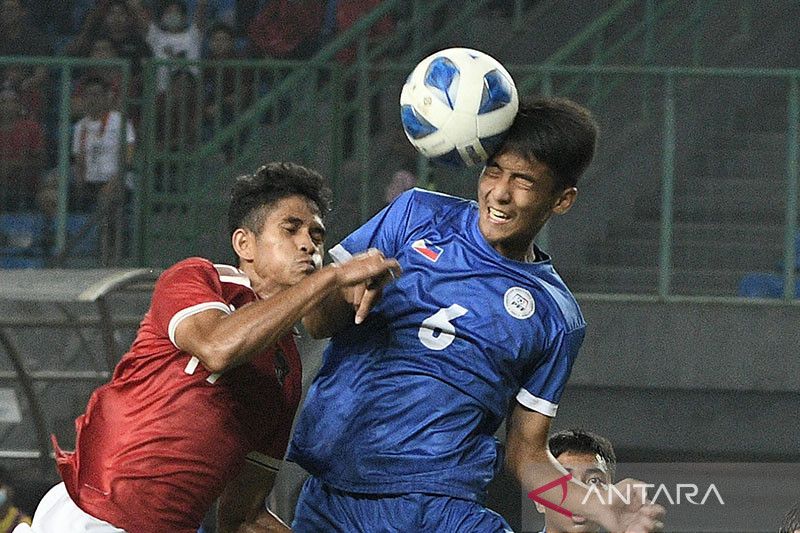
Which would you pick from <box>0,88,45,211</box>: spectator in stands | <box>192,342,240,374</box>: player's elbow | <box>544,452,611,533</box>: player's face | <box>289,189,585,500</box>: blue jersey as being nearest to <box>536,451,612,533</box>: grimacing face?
<box>544,452,611,533</box>: player's face

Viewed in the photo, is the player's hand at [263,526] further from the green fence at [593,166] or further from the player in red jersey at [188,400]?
the green fence at [593,166]

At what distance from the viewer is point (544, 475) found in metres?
3.95

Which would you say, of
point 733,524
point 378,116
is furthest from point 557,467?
point 378,116

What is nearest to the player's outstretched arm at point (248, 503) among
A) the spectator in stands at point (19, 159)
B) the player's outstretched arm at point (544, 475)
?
the player's outstretched arm at point (544, 475)

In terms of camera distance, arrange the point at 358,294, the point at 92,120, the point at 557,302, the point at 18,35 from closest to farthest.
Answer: the point at 358,294, the point at 557,302, the point at 92,120, the point at 18,35

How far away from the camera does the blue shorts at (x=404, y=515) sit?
3961 millimetres

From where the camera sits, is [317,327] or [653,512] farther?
[317,327]

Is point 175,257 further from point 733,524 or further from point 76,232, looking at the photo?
point 733,524

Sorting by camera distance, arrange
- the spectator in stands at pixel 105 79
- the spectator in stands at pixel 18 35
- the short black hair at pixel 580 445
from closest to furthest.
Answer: the short black hair at pixel 580 445 → the spectator in stands at pixel 105 79 → the spectator in stands at pixel 18 35

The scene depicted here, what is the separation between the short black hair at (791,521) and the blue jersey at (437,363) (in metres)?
0.69

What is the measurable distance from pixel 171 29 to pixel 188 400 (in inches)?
277

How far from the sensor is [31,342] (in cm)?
786

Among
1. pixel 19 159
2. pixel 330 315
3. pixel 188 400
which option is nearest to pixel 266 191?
pixel 330 315

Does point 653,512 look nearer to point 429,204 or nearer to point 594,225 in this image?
point 429,204
